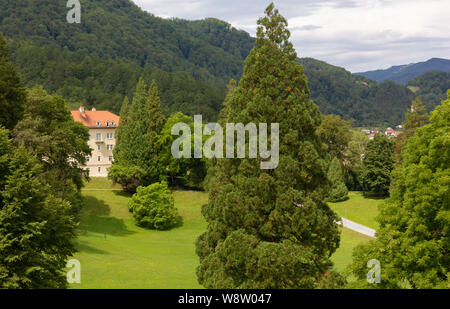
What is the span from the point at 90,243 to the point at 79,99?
310 ft

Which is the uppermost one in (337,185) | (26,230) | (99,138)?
(99,138)

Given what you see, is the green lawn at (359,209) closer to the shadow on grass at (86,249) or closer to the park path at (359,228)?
the park path at (359,228)

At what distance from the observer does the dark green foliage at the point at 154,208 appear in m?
50.5

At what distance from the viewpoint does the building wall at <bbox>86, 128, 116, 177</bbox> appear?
74.6 metres

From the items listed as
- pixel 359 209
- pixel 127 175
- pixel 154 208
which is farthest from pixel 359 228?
pixel 127 175

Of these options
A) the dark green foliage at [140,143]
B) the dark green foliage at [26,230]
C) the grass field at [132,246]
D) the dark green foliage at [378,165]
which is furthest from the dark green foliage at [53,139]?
the dark green foliage at [378,165]

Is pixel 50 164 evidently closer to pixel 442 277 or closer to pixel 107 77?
pixel 442 277

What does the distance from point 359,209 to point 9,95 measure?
152ft

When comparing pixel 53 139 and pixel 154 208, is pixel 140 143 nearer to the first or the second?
pixel 154 208

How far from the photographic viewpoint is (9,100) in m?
34.7

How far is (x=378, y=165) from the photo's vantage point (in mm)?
66562

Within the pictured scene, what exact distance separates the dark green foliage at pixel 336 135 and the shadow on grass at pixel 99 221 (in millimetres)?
37953

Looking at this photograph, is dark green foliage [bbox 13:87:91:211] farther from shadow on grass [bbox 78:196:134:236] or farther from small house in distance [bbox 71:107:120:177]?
small house in distance [bbox 71:107:120:177]

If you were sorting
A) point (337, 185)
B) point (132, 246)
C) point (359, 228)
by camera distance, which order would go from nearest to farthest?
1. point (132, 246)
2. point (359, 228)
3. point (337, 185)
